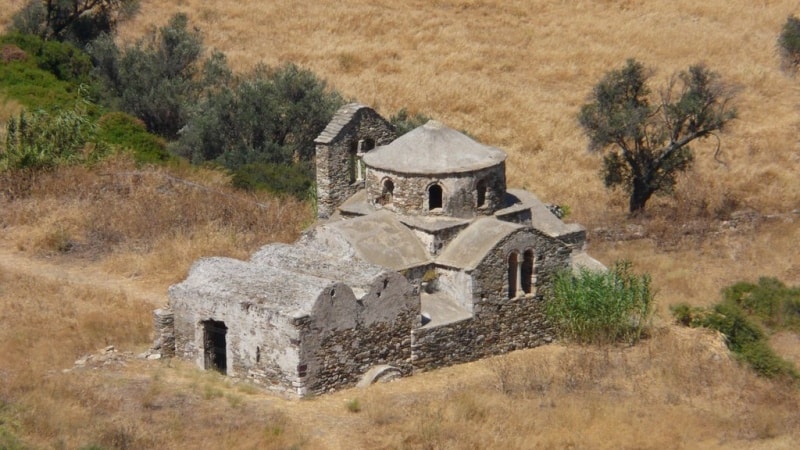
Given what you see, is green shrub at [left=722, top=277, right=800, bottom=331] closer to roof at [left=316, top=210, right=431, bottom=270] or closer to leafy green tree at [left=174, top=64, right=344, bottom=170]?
roof at [left=316, top=210, right=431, bottom=270]

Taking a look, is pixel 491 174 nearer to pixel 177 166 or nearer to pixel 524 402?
pixel 524 402

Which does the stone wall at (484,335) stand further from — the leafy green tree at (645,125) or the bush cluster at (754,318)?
the leafy green tree at (645,125)

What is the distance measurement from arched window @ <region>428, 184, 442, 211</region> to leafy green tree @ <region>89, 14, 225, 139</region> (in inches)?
720

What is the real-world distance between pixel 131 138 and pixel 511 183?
10775 millimetres

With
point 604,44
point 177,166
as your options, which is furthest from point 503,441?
point 604,44

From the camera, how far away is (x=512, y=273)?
2225cm

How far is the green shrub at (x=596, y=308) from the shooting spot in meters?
22.3

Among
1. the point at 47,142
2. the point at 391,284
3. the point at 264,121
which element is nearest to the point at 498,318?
the point at 391,284

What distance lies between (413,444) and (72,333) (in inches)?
279

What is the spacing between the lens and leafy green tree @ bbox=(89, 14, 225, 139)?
40719 mm

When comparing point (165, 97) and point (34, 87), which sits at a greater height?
point (34, 87)

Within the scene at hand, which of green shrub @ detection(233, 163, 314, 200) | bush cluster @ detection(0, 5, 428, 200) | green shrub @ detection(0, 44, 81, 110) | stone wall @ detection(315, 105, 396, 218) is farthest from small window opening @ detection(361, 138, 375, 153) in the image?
green shrub @ detection(0, 44, 81, 110)

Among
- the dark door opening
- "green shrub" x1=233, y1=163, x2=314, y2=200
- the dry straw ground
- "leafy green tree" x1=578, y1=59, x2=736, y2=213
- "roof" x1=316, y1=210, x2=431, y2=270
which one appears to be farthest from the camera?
"leafy green tree" x1=578, y1=59, x2=736, y2=213

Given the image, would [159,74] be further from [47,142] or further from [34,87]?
[47,142]
